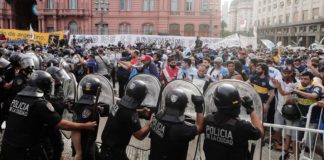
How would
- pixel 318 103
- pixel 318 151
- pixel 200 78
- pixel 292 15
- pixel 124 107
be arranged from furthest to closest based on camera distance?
pixel 292 15 → pixel 200 78 → pixel 318 151 → pixel 318 103 → pixel 124 107

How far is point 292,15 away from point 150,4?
28974 mm

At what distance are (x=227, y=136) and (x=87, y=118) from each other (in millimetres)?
1714

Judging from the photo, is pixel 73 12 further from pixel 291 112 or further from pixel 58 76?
pixel 291 112

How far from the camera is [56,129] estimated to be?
14.8ft

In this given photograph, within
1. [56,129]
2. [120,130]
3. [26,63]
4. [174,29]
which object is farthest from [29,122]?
[174,29]

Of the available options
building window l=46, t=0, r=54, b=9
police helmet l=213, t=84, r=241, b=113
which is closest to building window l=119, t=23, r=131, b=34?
building window l=46, t=0, r=54, b=9

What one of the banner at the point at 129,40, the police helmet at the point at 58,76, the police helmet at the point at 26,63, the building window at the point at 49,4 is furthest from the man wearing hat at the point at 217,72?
the building window at the point at 49,4

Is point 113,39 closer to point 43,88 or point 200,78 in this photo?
point 200,78

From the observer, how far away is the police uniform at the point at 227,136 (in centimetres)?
300

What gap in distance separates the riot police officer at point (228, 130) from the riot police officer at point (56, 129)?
6.70 ft

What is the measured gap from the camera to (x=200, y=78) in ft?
22.5

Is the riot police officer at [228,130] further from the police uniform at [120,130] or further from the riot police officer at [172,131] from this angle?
the police uniform at [120,130]

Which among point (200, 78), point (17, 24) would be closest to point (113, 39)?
point (200, 78)

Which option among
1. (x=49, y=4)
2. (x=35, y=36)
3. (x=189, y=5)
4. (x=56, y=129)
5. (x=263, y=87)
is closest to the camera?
(x=56, y=129)
